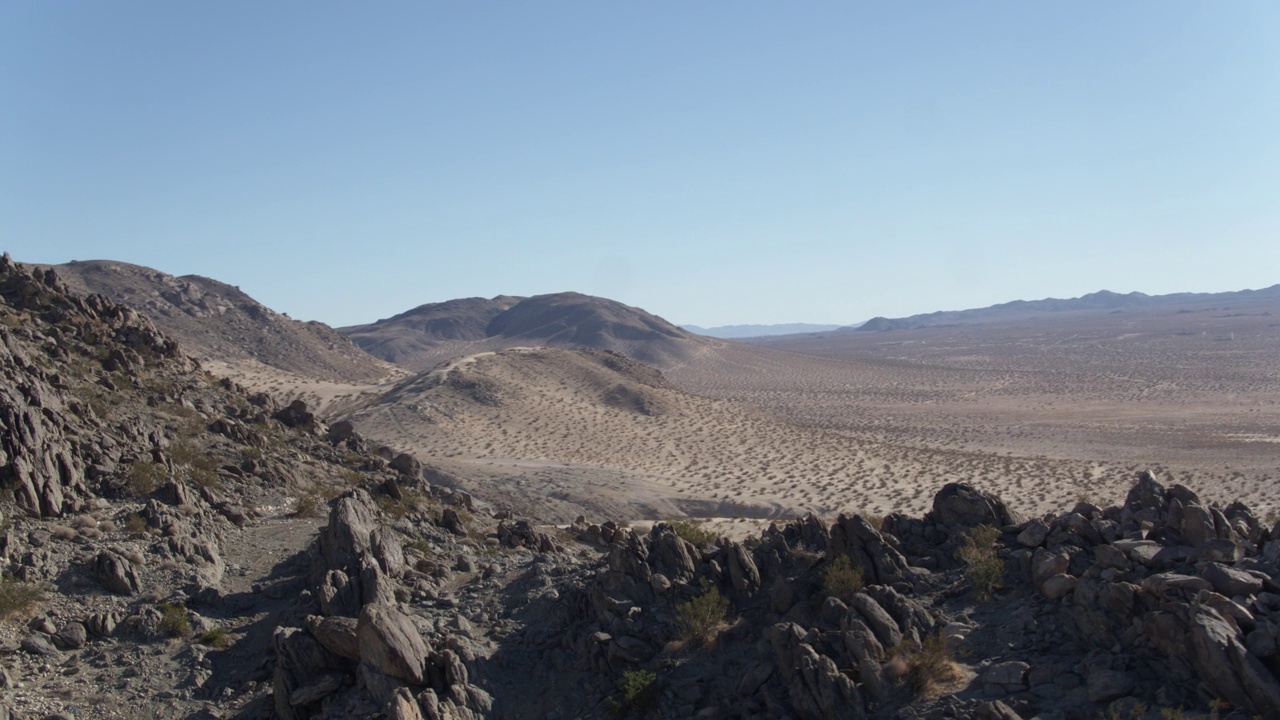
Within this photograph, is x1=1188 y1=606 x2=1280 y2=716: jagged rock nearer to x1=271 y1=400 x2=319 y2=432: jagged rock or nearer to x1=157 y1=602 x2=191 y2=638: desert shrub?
x1=157 y1=602 x2=191 y2=638: desert shrub

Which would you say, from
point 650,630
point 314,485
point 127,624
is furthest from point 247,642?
point 314,485

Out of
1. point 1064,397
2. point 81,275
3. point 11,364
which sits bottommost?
point 1064,397

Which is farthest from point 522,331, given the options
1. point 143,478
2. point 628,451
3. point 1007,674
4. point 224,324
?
point 1007,674

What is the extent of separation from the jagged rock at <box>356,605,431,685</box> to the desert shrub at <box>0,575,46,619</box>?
212 inches

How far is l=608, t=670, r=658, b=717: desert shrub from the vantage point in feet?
40.2

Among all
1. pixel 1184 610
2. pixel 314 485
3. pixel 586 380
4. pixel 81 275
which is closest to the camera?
pixel 1184 610

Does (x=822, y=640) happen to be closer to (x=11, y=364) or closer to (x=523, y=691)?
(x=523, y=691)

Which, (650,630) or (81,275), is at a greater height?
(81,275)

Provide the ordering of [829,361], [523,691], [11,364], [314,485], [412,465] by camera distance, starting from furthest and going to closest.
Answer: [829,361]
[412,465]
[314,485]
[11,364]
[523,691]

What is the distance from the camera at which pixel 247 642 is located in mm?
13984

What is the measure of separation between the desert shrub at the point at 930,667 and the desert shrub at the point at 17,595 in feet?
41.8

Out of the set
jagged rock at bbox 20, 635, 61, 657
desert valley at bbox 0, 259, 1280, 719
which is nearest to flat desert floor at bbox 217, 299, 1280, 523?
desert valley at bbox 0, 259, 1280, 719

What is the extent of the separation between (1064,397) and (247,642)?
7578 centimetres

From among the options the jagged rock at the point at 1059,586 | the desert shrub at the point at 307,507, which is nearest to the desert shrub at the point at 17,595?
the desert shrub at the point at 307,507
